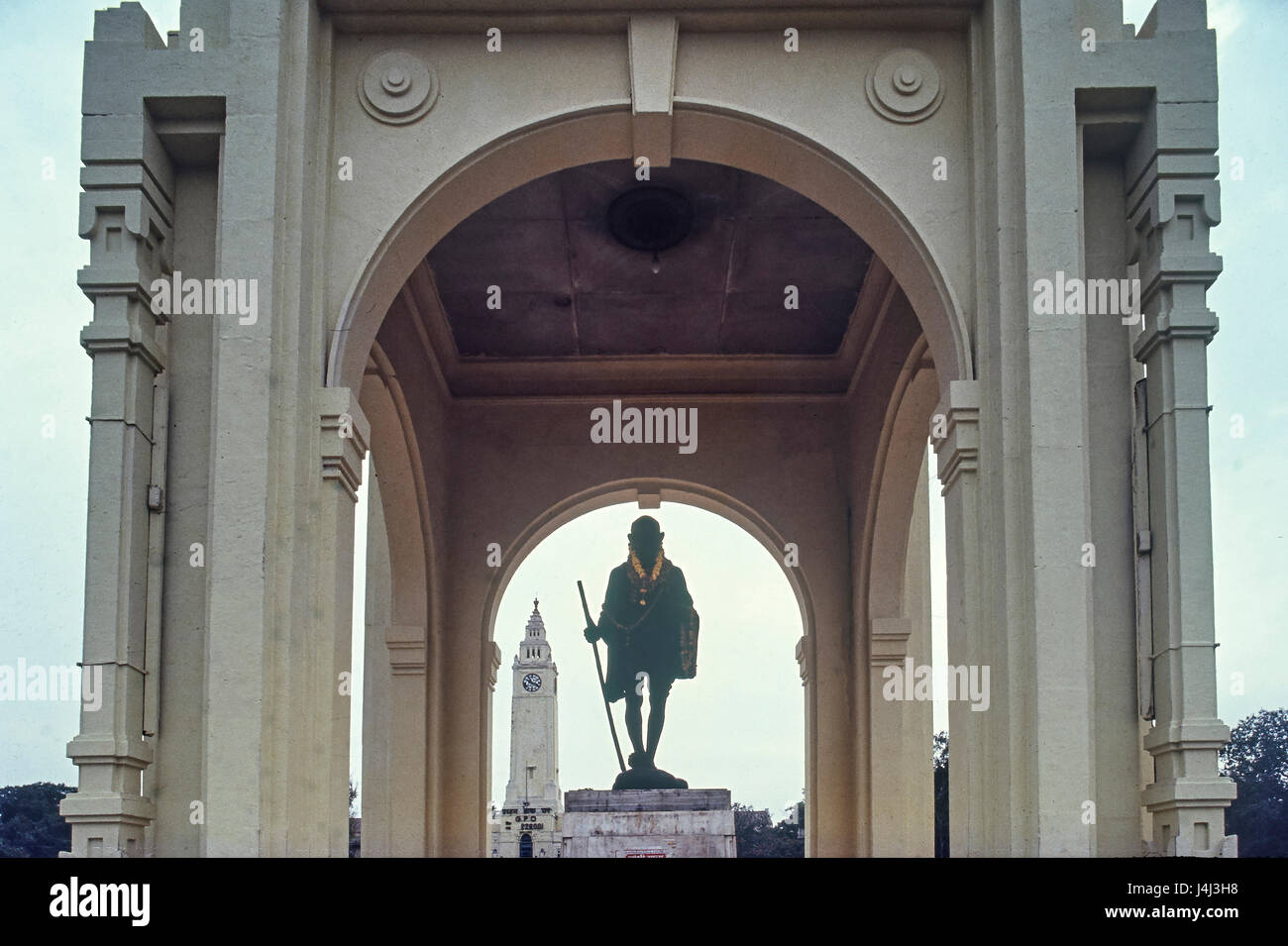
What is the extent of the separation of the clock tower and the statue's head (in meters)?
60.4

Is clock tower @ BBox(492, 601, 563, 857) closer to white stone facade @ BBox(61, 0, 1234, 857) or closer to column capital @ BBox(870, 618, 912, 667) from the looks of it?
column capital @ BBox(870, 618, 912, 667)

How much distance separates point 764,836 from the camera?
5969 centimetres

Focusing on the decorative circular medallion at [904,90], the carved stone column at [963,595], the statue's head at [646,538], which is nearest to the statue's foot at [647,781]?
the statue's head at [646,538]

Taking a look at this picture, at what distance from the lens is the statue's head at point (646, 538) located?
20719 mm

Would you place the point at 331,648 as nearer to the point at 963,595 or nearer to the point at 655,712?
the point at 963,595

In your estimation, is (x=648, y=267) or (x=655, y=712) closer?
(x=648, y=267)

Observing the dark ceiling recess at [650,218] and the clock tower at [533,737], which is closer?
the dark ceiling recess at [650,218]

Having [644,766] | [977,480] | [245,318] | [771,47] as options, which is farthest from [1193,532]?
[644,766]

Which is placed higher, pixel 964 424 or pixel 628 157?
pixel 628 157

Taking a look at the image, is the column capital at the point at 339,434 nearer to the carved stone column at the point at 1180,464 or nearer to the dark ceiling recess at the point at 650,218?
the dark ceiling recess at the point at 650,218

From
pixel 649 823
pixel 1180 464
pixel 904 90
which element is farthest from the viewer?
pixel 649 823

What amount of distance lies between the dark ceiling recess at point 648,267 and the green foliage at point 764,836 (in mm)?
32749

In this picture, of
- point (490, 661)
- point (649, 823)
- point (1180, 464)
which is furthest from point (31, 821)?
point (1180, 464)

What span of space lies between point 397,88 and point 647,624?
9.76 m
